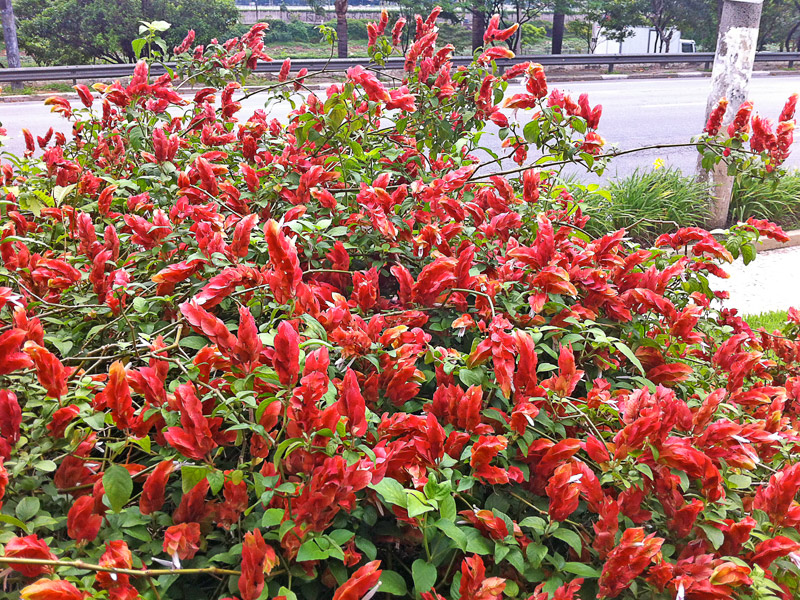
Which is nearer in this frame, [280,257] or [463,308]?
[280,257]

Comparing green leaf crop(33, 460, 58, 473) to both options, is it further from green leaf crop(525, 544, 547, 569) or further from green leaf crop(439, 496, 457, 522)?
green leaf crop(525, 544, 547, 569)

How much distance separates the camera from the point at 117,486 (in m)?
0.96

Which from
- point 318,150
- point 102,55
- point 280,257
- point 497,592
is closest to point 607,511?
point 497,592

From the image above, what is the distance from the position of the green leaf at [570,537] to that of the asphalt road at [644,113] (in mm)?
5962

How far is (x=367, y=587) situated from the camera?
868mm

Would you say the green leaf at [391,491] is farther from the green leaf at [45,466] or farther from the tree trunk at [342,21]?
the tree trunk at [342,21]

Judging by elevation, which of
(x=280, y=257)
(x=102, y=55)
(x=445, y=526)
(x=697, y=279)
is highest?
(x=102, y=55)

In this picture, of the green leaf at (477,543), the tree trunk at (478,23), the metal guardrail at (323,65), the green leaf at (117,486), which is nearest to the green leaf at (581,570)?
the green leaf at (477,543)

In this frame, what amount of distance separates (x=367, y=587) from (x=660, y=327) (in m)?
1.07

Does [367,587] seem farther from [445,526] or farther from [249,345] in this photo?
[249,345]

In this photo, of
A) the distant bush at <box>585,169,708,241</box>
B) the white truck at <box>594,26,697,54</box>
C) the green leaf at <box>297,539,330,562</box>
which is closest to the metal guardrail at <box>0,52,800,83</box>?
the distant bush at <box>585,169,708,241</box>

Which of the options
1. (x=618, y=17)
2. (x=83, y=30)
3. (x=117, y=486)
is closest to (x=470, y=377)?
(x=117, y=486)

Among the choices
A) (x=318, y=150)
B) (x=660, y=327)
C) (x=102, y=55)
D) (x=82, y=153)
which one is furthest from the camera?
(x=102, y=55)

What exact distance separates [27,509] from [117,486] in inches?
5.5
